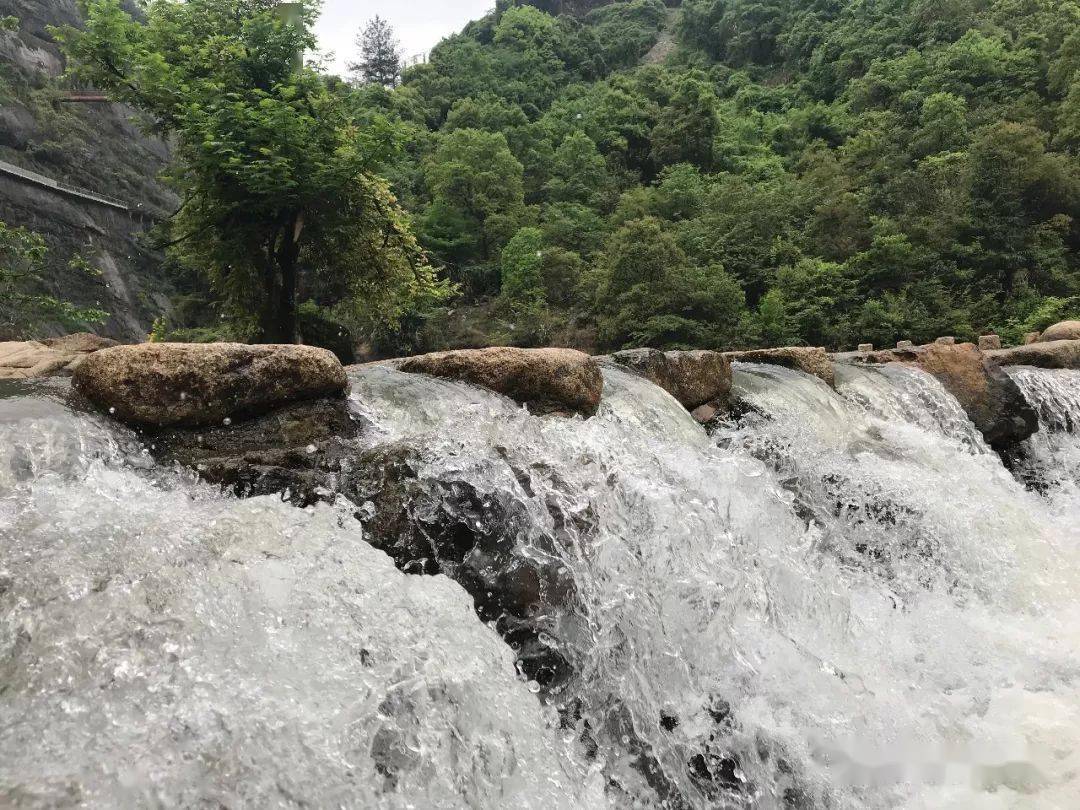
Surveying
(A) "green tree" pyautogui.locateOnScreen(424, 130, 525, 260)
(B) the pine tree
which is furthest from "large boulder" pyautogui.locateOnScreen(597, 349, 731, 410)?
(B) the pine tree

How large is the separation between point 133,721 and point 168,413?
76.2 inches

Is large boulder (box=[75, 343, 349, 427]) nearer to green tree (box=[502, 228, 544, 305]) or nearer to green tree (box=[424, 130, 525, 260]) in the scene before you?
green tree (box=[502, 228, 544, 305])

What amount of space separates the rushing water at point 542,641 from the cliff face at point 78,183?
19.5m

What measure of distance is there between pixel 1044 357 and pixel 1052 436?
178cm

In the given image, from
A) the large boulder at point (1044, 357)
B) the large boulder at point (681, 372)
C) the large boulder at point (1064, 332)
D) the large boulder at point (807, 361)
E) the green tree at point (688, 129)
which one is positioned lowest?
the large boulder at point (681, 372)

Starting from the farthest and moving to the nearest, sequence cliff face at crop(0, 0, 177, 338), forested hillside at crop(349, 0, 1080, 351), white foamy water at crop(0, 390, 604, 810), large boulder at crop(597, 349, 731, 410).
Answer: cliff face at crop(0, 0, 177, 338) → forested hillside at crop(349, 0, 1080, 351) → large boulder at crop(597, 349, 731, 410) → white foamy water at crop(0, 390, 604, 810)

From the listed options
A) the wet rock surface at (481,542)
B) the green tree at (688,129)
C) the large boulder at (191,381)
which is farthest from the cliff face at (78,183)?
the green tree at (688,129)

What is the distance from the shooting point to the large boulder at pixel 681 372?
17.9ft

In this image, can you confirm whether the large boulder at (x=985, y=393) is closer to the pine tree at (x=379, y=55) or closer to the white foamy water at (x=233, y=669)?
the white foamy water at (x=233, y=669)

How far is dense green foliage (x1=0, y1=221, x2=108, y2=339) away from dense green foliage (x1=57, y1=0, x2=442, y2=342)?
4.82 ft

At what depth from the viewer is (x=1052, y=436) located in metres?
7.10

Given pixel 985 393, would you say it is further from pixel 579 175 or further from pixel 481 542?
pixel 579 175

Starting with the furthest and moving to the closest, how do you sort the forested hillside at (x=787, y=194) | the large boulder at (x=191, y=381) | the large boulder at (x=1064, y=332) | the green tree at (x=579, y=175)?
the green tree at (x=579, y=175) → the forested hillside at (x=787, y=194) → the large boulder at (x=1064, y=332) → the large boulder at (x=191, y=381)

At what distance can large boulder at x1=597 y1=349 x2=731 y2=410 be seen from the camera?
545cm
